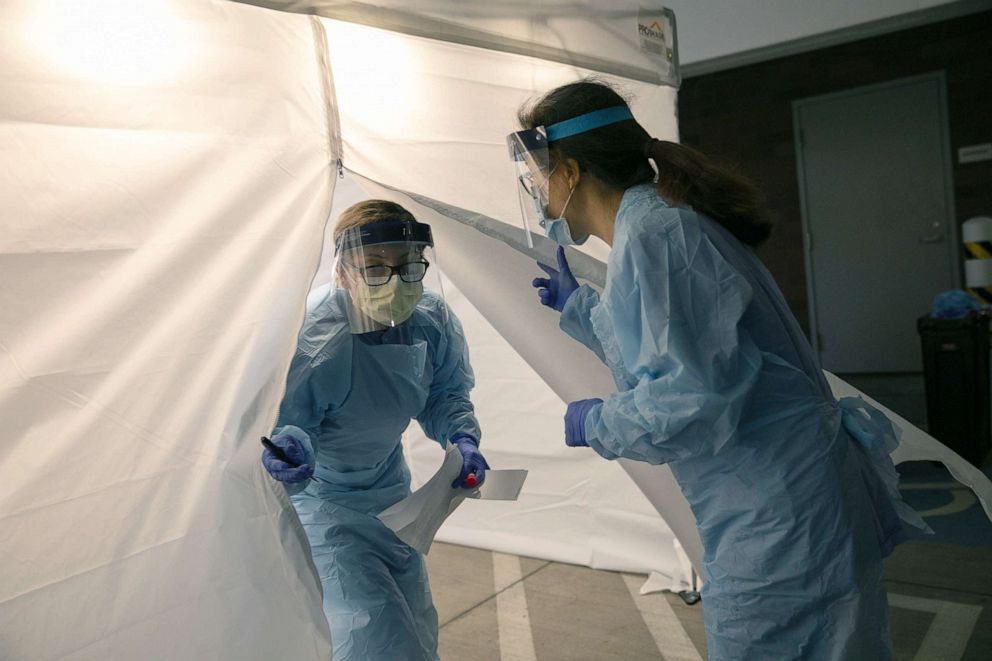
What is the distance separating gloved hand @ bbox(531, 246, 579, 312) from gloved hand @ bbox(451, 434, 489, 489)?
395mm

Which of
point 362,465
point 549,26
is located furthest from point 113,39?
point 549,26

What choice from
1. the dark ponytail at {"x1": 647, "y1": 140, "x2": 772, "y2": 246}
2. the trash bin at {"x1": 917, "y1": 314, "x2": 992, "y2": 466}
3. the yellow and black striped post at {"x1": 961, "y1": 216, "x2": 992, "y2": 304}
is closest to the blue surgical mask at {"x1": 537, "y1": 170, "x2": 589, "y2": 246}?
the dark ponytail at {"x1": 647, "y1": 140, "x2": 772, "y2": 246}

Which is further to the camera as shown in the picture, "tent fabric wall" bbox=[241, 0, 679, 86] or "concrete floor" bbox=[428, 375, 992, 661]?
"concrete floor" bbox=[428, 375, 992, 661]

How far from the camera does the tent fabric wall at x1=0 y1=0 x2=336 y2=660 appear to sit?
122cm

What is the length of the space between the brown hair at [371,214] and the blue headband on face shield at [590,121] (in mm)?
535

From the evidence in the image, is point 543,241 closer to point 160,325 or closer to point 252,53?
point 252,53

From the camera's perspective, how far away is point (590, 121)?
1509 mm

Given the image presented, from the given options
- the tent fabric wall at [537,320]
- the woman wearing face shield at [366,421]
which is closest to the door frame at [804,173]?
the tent fabric wall at [537,320]

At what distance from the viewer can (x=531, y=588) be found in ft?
10.8

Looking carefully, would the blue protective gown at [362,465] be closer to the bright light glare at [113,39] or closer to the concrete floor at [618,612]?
the bright light glare at [113,39]

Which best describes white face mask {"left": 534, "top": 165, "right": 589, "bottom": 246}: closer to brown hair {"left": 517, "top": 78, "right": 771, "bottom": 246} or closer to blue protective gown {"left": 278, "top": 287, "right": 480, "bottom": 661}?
brown hair {"left": 517, "top": 78, "right": 771, "bottom": 246}

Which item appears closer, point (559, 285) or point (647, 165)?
point (647, 165)

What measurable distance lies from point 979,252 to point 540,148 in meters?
4.30

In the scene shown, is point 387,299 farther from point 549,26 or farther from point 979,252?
point 979,252
